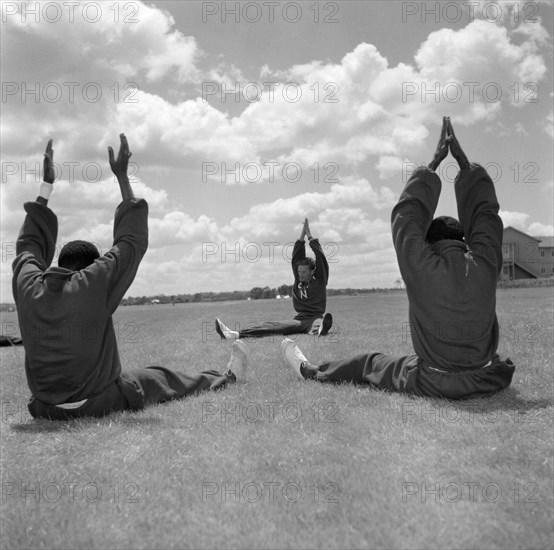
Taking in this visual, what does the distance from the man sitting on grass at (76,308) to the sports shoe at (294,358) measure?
2.46 metres

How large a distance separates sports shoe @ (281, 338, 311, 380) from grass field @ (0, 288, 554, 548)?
111cm

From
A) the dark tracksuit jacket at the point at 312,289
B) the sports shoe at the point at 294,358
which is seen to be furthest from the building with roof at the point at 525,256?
the sports shoe at the point at 294,358

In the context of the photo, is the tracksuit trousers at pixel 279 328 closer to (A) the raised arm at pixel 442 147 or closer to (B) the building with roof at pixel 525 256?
(A) the raised arm at pixel 442 147

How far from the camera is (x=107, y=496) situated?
4445 millimetres

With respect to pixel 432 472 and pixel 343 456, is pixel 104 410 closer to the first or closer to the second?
pixel 343 456

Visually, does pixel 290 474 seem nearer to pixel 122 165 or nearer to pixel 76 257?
pixel 76 257

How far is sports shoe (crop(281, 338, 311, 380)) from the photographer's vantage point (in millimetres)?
8859

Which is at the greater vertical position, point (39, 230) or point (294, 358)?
point (39, 230)

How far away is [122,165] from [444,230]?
3928 mm

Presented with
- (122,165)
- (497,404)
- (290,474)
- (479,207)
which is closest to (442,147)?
(479,207)

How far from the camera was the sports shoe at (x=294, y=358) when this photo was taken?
886 cm

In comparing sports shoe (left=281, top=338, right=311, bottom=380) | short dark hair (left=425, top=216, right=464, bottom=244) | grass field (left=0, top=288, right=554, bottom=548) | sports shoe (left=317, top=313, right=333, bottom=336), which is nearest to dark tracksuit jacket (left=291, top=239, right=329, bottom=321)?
sports shoe (left=317, top=313, right=333, bottom=336)

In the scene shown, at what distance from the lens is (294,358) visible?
9.05m

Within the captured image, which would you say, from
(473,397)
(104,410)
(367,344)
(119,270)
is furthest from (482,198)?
(367,344)
